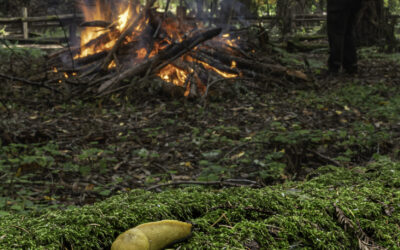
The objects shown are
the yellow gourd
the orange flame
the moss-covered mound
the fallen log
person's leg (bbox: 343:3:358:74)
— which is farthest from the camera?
person's leg (bbox: 343:3:358:74)

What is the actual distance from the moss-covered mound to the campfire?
7.31 metres

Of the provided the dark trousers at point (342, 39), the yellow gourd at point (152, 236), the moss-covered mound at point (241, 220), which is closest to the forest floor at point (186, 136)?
the dark trousers at point (342, 39)

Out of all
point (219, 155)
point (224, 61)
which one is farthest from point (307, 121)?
point (224, 61)

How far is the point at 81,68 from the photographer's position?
33.4ft

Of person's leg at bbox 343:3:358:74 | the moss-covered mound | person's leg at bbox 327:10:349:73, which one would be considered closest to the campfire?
person's leg at bbox 327:10:349:73

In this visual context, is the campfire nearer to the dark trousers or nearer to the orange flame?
the orange flame

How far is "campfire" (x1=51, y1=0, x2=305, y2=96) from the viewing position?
9.27 m

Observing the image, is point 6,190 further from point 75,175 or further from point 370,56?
point 370,56

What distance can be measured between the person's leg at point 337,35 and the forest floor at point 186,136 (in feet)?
2.43

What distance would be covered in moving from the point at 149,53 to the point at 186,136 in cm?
440

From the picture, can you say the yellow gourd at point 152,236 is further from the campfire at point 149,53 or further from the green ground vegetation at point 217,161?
the campfire at point 149,53

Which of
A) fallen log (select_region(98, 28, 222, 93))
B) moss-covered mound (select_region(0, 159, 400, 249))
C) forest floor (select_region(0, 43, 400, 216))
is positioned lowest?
forest floor (select_region(0, 43, 400, 216))

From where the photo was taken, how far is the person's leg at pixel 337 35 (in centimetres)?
1002

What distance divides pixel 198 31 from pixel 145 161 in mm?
5601
